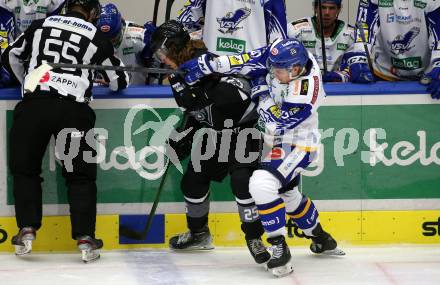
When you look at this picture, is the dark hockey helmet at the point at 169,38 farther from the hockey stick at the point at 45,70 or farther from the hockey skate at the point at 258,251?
the hockey skate at the point at 258,251

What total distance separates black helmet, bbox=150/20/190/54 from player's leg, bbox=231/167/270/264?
649 mm

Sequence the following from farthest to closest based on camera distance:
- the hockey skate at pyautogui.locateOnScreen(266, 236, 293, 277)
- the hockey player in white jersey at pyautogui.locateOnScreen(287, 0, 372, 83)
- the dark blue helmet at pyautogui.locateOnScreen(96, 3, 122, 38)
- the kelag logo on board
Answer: the hockey player in white jersey at pyautogui.locateOnScreen(287, 0, 372, 83)
the dark blue helmet at pyautogui.locateOnScreen(96, 3, 122, 38)
the kelag logo on board
the hockey skate at pyautogui.locateOnScreen(266, 236, 293, 277)

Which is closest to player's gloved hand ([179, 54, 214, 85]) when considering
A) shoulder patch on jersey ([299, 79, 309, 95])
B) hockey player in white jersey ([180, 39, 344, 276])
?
hockey player in white jersey ([180, 39, 344, 276])

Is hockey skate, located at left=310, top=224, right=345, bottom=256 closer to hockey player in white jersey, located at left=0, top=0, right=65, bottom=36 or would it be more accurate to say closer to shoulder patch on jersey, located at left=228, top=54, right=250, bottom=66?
shoulder patch on jersey, located at left=228, top=54, right=250, bottom=66

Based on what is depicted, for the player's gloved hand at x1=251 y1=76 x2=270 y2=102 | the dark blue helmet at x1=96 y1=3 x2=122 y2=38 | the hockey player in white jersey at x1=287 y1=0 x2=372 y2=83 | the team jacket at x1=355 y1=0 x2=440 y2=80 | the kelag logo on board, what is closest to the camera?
the player's gloved hand at x1=251 y1=76 x2=270 y2=102

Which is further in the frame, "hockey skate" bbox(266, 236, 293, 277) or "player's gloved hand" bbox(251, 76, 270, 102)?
"player's gloved hand" bbox(251, 76, 270, 102)

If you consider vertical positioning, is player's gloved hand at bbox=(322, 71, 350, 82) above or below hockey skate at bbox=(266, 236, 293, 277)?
above

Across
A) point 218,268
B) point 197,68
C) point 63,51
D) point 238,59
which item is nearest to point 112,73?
point 63,51

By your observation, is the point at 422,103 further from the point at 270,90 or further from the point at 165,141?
the point at 165,141

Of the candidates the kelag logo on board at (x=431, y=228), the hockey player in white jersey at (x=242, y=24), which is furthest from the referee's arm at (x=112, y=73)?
the kelag logo on board at (x=431, y=228)

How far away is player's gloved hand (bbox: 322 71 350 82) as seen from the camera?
602 cm

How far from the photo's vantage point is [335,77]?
6.05 metres

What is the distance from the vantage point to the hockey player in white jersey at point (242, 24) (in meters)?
5.85

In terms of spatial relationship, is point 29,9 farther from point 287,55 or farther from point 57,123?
point 287,55
